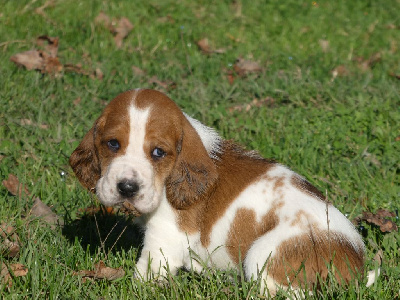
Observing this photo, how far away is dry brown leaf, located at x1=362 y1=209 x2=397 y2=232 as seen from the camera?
5660mm

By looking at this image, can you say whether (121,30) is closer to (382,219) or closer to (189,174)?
(189,174)

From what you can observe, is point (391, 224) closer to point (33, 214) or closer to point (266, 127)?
point (266, 127)

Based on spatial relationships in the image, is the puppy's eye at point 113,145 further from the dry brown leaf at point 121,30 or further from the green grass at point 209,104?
the dry brown leaf at point 121,30

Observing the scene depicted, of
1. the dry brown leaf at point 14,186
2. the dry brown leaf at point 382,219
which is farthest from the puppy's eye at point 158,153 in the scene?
the dry brown leaf at point 382,219

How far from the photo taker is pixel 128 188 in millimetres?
4562

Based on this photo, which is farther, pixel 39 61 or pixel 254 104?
pixel 39 61

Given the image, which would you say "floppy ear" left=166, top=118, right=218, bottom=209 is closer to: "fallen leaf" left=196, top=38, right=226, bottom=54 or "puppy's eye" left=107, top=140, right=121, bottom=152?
"puppy's eye" left=107, top=140, right=121, bottom=152

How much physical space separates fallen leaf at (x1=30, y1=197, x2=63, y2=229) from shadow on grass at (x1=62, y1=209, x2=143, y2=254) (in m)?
0.11

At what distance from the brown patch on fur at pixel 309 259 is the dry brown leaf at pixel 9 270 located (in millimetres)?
1818

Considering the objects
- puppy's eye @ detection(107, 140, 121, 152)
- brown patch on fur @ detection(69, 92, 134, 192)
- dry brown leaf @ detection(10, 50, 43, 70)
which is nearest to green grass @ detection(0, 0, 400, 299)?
dry brown leaf @ detection(10, 50, 43, 70)

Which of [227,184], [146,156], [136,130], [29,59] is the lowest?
[29,59]

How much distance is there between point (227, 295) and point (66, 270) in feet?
4.09

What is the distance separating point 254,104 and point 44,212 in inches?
131

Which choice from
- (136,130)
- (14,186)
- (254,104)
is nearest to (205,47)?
(254,104)
